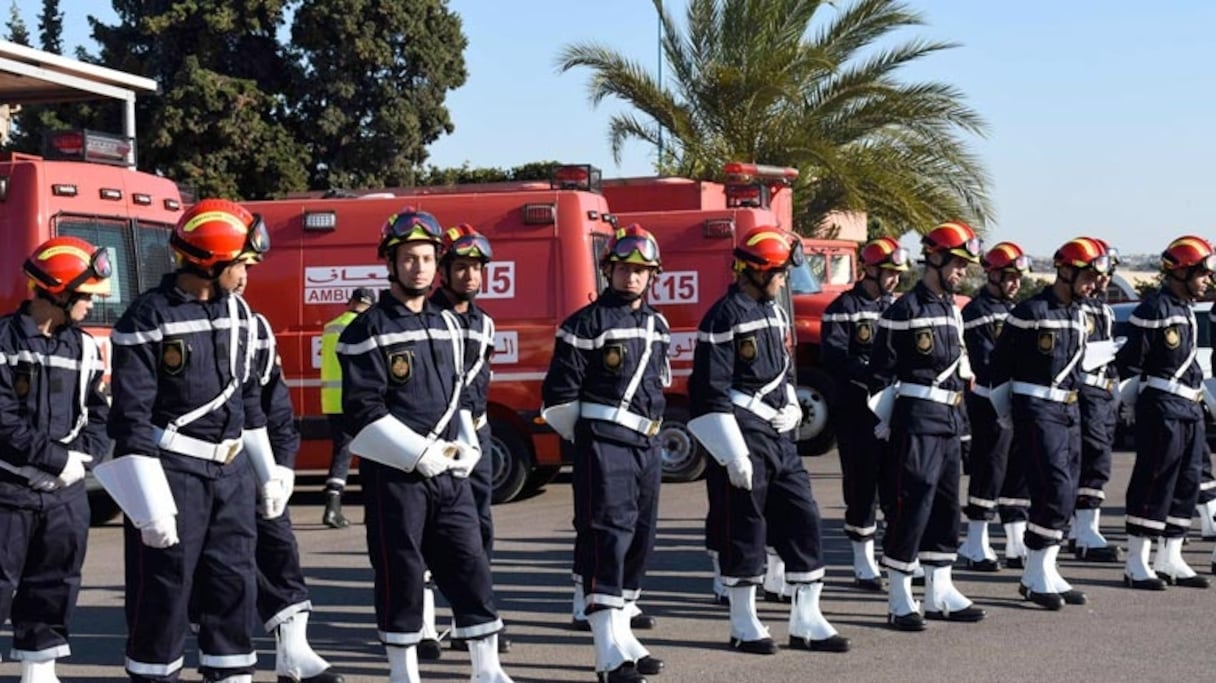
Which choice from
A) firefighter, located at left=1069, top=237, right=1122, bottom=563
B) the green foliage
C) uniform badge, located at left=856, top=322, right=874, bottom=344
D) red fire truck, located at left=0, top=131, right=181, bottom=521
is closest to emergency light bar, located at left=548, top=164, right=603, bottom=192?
red fire truck, located at left=0, top=131, right=181, bottom=521

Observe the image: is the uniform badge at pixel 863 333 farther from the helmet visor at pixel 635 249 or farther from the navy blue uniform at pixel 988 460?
the helmet visor at pixel 635 249

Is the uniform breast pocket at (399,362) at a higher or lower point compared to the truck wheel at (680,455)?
higher

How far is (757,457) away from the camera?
872 centimetres

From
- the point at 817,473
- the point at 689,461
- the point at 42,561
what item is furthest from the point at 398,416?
the point at 817,473

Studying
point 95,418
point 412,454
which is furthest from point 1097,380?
point 95,418

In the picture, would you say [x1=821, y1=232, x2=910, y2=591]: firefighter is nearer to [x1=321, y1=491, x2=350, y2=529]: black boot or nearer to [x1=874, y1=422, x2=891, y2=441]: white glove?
[x1=874, y1=422, x2=891, y2=441]: white glove

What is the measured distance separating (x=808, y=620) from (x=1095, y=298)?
390 centimetres

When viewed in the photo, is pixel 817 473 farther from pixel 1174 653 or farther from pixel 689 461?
pixel 1174 653

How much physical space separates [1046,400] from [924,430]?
1.06 m

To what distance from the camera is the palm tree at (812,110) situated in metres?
24.5

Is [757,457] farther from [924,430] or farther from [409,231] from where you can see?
[409,231]

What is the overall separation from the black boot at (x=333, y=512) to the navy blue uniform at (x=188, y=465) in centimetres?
667

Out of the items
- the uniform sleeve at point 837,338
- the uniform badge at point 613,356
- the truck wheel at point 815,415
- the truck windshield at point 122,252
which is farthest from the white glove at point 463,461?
the truck wheel at point 815,415

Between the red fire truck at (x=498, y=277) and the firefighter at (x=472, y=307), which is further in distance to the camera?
the red fire truck at (x=498, y=277)
